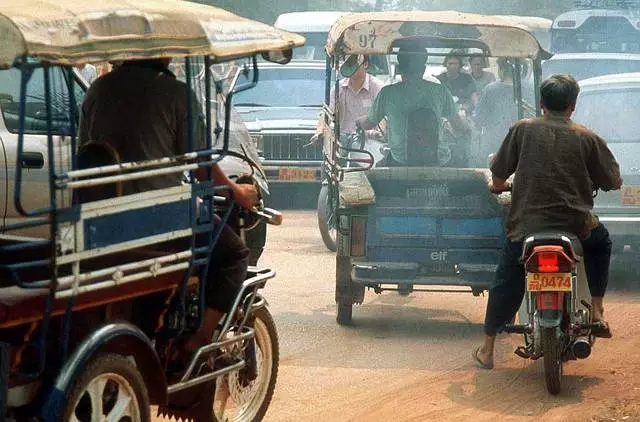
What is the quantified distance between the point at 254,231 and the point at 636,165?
15.0ft

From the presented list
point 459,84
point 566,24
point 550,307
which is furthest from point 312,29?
point 550,307

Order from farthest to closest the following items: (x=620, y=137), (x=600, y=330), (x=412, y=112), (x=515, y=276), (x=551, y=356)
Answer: (x=620, y=137), (x=412, y=112), (x=515, y=276), (x=600, y=330), (x=551, y=356)

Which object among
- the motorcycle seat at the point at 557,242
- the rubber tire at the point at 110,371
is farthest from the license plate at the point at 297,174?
the rubber tire at the point at 110,371

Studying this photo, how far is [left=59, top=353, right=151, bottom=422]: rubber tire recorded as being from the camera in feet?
16.8

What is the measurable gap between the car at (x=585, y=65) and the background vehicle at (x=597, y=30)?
7393 millimetres

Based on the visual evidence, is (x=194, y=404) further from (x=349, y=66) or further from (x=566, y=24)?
(x=566, y=24)

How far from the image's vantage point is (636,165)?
11.9 metres

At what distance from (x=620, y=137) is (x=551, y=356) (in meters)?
5.26

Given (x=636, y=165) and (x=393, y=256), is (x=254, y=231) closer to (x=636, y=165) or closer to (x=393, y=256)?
(x=393, y=256)

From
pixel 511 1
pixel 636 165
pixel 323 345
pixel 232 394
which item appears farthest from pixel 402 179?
pixel 511 1

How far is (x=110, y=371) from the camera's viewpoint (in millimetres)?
5371

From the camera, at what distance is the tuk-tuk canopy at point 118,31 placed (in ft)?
15.4

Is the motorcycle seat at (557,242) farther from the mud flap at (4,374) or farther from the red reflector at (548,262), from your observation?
the mud flap at (4,374)

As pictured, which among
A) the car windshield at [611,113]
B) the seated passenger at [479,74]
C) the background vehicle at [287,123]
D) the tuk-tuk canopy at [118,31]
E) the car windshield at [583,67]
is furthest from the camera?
the car windshield at [583,67]
